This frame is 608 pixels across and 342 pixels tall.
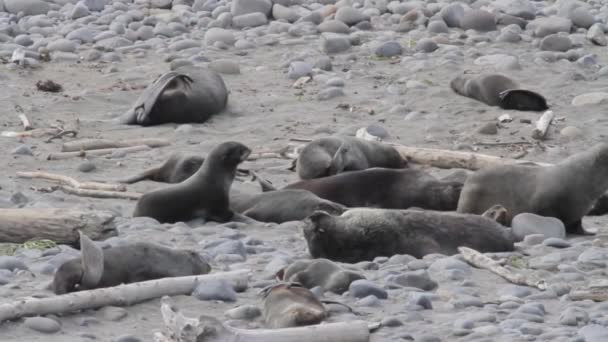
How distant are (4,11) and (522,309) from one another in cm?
1201

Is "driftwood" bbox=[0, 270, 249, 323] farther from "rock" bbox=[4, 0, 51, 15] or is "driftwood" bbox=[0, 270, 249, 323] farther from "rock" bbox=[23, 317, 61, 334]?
"rock" bbox=[4, 0, 51, 15]

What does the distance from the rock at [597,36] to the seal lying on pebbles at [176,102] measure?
12.7ft

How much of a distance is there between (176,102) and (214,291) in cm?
612

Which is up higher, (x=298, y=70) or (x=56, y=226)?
(x=56, y=226)

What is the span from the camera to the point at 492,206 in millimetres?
7488

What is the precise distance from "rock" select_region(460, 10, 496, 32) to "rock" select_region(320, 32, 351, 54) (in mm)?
1319

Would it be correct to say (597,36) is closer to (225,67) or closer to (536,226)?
(225,67)

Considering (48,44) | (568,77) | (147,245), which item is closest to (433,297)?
(147,245)

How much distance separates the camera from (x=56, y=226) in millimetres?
6590

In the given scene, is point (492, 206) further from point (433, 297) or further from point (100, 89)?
point (100, 89)

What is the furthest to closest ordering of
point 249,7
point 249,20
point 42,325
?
1. point 249,7
2. point 249,20
3. point 42,325

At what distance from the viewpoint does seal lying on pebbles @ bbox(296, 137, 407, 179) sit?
904 cm

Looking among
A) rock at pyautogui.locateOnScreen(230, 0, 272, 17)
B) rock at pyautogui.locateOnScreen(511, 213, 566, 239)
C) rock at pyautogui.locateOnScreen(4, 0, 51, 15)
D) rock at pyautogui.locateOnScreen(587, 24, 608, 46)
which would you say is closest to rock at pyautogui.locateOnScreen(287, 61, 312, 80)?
rock at pyautogui.locateOnScreen(230, 0, 272, 17)

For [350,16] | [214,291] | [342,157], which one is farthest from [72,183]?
[350,16]
